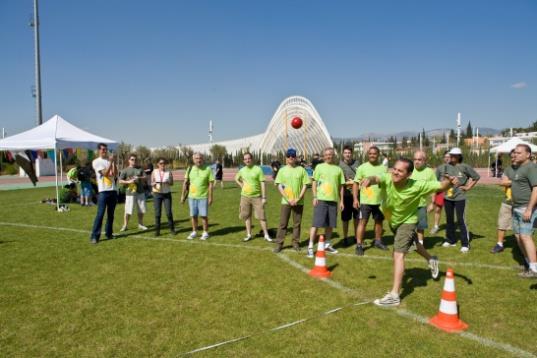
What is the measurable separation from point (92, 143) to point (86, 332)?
463 inches

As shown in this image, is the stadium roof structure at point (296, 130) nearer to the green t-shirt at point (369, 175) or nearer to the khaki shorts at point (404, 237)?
the green t-shirt at point (369, 175)

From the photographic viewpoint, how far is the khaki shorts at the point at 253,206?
26.4 ft

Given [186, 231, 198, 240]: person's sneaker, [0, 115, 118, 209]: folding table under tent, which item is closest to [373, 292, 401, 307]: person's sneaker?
[186, 231, 198, 240]: person's sneaker

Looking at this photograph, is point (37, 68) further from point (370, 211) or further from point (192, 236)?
point (370, 211)

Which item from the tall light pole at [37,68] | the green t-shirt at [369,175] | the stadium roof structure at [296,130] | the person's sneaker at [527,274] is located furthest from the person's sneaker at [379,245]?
the stadium roof structure at [296,130]

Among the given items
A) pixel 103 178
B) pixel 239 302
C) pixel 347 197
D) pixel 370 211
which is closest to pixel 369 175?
pixel 370 211

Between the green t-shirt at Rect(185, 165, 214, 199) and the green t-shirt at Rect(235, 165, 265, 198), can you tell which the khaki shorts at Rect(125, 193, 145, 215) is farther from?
the green t-shirt at Rect(235, 165, 265, 198)

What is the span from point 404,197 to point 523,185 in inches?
80.0

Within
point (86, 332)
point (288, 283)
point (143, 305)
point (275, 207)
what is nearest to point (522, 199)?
point (288, 283)

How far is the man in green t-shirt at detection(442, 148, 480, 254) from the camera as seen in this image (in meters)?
7.00

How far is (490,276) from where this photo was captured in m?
5.55

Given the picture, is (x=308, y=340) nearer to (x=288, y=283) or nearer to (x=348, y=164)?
(x=288, y=283)

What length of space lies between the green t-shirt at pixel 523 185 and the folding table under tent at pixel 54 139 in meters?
13.0

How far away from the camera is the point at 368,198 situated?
23.1ft
